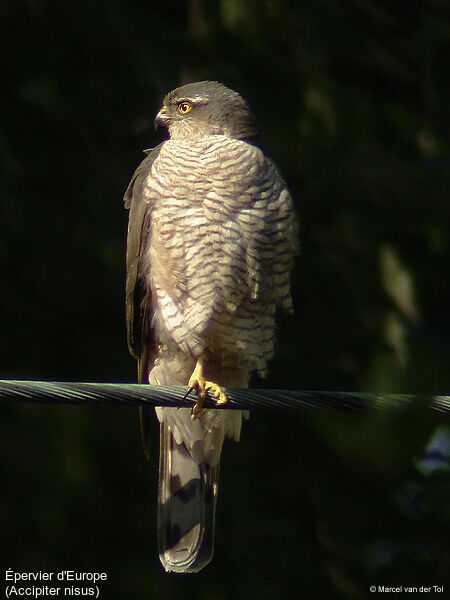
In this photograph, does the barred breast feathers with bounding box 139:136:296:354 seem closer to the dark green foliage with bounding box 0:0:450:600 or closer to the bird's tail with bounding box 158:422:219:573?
the dark green foliage with bounding box 0:0:450:600

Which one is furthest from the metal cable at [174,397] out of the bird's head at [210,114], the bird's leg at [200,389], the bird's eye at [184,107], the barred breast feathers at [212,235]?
the bird's eye at [184,107]

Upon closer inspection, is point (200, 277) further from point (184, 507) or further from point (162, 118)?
point (184, 507)

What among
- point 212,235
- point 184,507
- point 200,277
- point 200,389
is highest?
point 212,235

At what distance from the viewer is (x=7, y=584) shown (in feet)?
14.6

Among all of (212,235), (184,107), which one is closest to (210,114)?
(184,107)

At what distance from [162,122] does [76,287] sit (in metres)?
0.83

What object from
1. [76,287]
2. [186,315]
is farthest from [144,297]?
[76,287]

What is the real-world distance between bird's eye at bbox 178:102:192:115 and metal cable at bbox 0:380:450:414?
5.45 feet

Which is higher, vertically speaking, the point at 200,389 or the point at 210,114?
the point at 210,114

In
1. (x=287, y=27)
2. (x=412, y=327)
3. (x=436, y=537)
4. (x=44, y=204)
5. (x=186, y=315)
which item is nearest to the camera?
(x=412, y=327)

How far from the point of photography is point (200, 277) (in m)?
3.82

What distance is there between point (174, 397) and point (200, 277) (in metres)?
0.99

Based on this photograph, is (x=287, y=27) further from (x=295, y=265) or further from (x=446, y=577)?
(x=446, y=577)

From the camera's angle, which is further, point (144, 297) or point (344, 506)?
point (344, 506)
